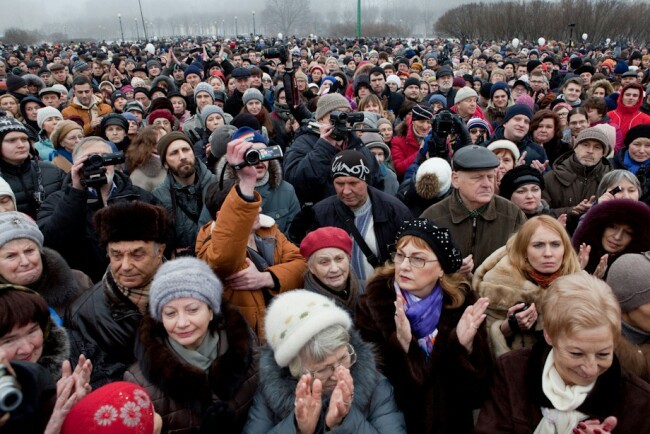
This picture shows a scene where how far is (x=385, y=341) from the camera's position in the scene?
242 centimetres

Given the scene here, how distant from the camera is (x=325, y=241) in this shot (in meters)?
2.81

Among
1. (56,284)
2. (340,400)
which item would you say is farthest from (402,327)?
(56,284)

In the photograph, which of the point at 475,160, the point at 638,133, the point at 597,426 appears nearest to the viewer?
the point at 597,426

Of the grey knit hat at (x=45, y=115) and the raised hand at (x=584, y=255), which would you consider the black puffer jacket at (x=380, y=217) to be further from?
the grey knit hat at (x=45, y=115)

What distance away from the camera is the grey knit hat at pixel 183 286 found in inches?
85.5

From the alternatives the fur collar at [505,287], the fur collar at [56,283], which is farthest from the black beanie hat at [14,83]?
the fur collar at [505,287]

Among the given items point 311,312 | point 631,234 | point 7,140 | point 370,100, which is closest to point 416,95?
point 370,100

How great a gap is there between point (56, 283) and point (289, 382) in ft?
4.87

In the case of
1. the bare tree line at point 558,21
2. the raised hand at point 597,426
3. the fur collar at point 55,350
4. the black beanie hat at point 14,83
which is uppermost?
the bare tree line at point 558,21

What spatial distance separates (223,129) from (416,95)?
4.46 metres

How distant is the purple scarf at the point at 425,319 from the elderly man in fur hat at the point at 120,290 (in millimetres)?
1409

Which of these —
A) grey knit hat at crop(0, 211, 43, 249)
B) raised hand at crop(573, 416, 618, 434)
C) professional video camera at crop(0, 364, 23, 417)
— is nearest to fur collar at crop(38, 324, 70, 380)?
grey knit hat at crop(0, 211, 43, 249)

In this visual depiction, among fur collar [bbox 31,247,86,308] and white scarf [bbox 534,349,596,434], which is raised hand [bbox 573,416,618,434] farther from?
fur collar [bbox 31,247,86,308]

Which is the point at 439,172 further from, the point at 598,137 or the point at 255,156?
the point at 255,156
